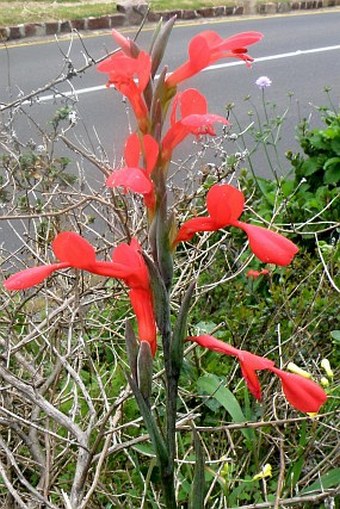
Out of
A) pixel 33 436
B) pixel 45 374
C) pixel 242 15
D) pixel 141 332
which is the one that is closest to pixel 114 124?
pixel 45 374

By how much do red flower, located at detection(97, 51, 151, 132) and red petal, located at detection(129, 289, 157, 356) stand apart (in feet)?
0.74

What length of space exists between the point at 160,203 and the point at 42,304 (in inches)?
89.8

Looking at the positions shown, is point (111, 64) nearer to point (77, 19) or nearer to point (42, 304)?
point (42, 304)

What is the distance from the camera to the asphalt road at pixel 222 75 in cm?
760

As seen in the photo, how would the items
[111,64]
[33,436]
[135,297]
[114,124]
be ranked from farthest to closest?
[114,124] → [33,436] → [135,297] → [111,64]

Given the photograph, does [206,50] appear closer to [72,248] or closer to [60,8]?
[72,248]

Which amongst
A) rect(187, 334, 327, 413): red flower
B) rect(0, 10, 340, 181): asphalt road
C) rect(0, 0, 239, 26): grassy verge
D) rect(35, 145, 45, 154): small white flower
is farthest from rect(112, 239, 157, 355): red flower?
rect(0, 0, 239, 26): grassy verge

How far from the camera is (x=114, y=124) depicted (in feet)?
23.7

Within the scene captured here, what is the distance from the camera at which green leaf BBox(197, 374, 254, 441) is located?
1.96 m

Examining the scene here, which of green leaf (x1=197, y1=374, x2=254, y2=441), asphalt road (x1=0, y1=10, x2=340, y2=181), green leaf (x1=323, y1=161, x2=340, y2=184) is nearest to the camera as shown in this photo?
green leaf (x1=197, y1=374, x2=254, y2=441)

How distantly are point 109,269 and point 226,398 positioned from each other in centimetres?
101

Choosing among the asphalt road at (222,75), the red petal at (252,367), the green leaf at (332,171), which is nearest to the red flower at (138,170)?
the red petal at (252,367)

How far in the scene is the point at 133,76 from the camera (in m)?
1.04

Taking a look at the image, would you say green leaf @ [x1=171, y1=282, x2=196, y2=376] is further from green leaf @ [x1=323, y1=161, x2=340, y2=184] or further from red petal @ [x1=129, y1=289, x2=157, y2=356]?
green leaf @ [x1=323, y1=161, x2=340, y2=184]
